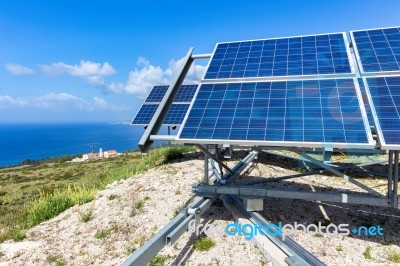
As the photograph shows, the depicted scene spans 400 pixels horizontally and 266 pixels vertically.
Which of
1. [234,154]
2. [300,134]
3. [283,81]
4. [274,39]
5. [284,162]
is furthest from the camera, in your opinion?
[234,154]

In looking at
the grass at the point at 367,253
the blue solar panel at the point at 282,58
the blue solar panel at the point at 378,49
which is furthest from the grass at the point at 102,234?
the blue solar panel at the point at 378,49

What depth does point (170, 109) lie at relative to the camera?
2392 cm

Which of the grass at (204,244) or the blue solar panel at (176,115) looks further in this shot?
the blue solar panel at (176,115)

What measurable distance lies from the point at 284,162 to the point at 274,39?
24.1 ft

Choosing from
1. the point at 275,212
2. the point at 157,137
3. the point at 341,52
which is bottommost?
the point at 275,212

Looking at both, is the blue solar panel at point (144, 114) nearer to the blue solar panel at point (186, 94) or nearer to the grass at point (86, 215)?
the blue solar panel at point (186, 94)

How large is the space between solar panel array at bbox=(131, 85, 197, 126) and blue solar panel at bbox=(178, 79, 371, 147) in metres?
13.3

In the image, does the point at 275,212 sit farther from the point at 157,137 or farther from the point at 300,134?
the point at 157,137

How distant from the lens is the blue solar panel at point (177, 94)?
25438 mm

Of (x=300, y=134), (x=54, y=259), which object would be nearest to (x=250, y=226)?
(x=300, y=134)

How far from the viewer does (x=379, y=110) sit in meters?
6.79

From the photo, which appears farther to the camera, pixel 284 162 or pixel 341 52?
pixel 284 162

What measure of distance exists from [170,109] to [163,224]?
1581 centimetres

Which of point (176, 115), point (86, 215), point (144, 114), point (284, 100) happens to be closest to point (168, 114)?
point (176, 115)
